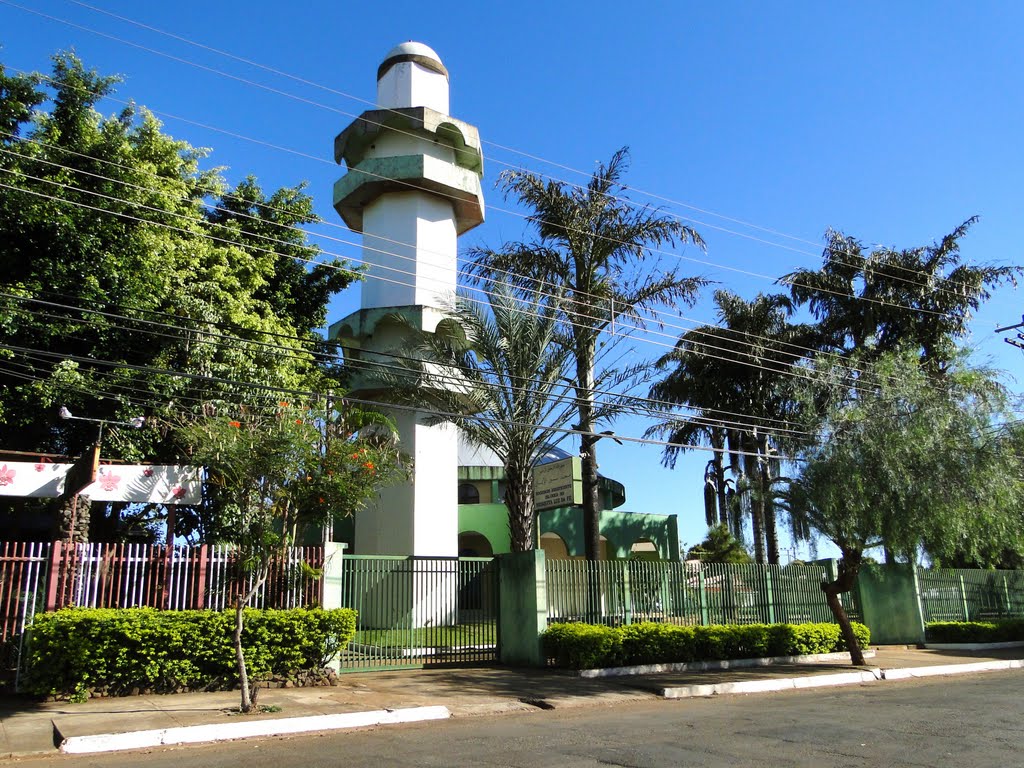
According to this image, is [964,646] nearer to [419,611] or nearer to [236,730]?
[419,611]

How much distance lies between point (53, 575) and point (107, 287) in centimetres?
696

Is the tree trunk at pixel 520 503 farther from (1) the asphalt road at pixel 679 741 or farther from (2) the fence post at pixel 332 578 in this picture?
(1) the asphalt road at pixel 679 741

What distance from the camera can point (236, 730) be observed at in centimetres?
950

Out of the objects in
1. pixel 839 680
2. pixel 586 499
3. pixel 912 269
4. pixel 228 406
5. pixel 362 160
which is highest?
pixel 362 160

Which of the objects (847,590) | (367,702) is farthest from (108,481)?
(847,590)

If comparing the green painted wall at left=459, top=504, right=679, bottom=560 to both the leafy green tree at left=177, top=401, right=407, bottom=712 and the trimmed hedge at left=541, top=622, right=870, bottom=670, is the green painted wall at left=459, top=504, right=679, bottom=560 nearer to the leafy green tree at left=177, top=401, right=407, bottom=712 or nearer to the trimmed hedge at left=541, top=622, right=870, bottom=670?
the trimmed hedge at left=541, top=622, right=870, bottom=670

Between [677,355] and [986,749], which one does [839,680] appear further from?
[677,355]

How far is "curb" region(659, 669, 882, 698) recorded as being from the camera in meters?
13.5

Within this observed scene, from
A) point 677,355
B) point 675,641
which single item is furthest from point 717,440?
point 675,641

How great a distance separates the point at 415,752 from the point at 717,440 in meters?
24.4

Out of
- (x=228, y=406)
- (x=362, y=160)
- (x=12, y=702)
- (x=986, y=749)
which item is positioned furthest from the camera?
(x=362, y=160)

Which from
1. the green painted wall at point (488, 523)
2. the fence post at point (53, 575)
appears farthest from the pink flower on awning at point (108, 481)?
the green painted wall at point (488, 523)

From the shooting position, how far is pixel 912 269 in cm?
2800

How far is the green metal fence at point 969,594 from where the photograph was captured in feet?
77.6
